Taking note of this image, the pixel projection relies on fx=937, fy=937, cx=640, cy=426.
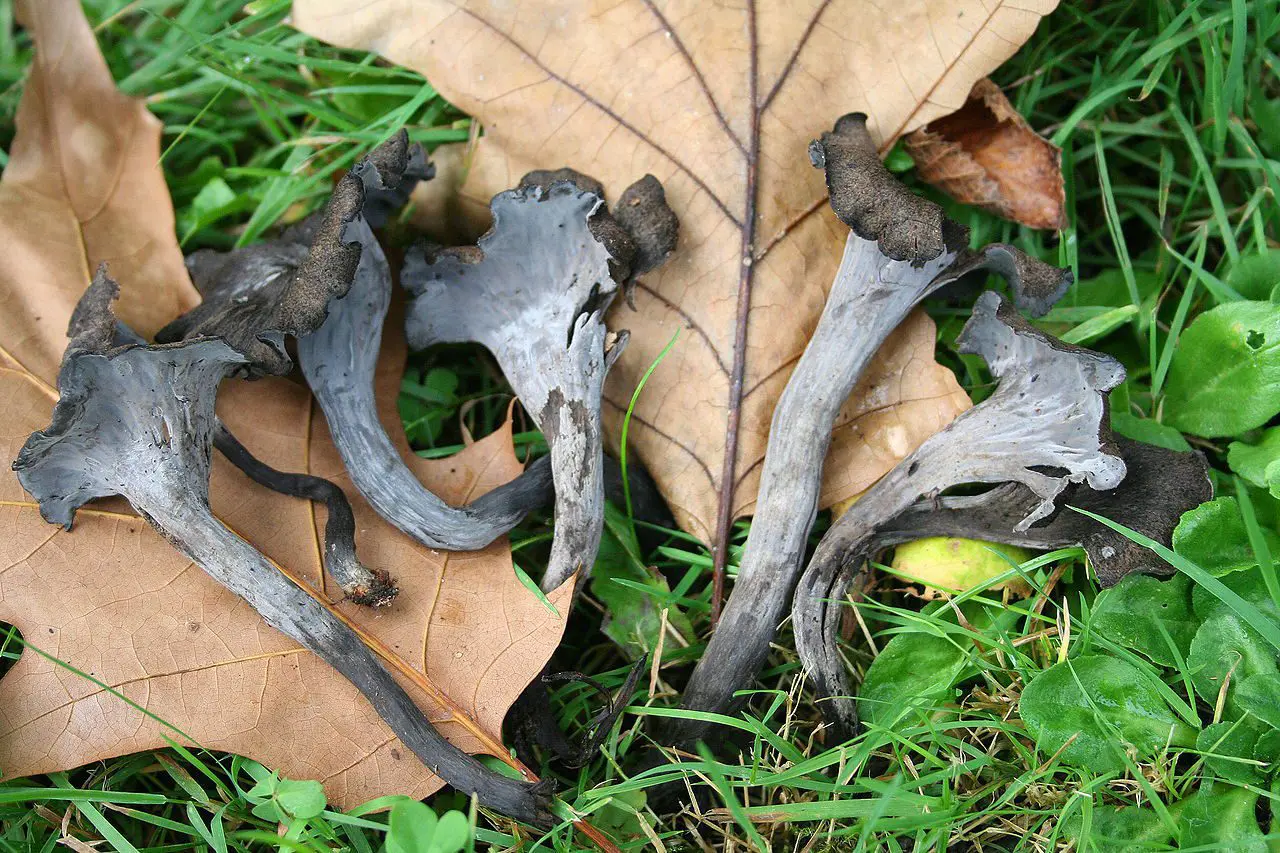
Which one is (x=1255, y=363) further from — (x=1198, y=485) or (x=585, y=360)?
(x=585, y=360)

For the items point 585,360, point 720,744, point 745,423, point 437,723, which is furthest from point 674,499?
point 437,723

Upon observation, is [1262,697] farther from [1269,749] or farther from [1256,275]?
[1256,275]

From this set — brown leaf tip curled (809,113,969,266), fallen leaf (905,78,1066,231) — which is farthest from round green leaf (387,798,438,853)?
fallen leaf (905,78,1066,231)

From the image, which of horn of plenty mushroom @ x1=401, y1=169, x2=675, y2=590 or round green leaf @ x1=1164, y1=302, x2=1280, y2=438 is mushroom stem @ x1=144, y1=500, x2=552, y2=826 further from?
round green leaf @ x1=1164, y1=302, x2=1280, y2=438

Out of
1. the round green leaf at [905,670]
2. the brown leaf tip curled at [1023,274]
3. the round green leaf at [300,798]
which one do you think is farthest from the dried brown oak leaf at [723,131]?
the round green leaf at [300,798]

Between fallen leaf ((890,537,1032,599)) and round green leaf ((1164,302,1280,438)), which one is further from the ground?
round green leaf ((1164,302,1280,438))

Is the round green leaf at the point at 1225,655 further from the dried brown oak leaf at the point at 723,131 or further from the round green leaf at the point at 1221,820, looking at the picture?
the dried brown oak leaf at the point at 723,131

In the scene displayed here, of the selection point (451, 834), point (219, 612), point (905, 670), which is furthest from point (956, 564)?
point (219, 612)
